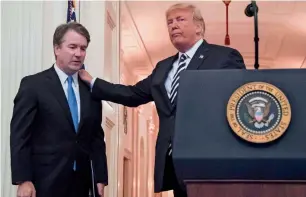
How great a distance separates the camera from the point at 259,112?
1.33m

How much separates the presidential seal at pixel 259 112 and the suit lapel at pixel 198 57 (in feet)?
2.55

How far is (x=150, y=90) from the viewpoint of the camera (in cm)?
237

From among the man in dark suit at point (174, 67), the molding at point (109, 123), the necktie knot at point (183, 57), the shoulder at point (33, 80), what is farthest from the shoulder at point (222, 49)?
the molding at point (109, 123)

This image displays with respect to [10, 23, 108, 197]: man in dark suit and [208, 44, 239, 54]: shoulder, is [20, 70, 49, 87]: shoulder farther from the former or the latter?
[208, 44, 239, 54]: shoulder

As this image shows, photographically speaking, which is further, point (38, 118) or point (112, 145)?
point (112, 145)

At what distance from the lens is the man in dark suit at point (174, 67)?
206 cm

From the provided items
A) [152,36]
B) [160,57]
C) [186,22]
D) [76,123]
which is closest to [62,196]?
[76,123]

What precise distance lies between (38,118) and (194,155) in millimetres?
999

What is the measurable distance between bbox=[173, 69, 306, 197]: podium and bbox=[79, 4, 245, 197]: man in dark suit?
0.69m

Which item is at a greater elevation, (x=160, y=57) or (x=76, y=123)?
(x=160, y=57)

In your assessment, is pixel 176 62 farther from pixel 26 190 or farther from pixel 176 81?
pixel 26 190

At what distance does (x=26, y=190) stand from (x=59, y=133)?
258mm

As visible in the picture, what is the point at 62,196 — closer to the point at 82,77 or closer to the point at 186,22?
the point at 82,77

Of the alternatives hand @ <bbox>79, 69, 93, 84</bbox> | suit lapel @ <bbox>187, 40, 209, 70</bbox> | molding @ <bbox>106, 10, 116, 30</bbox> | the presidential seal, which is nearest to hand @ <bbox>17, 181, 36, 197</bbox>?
hand @ <bbox>79, 69, 93, 84</bbox>
